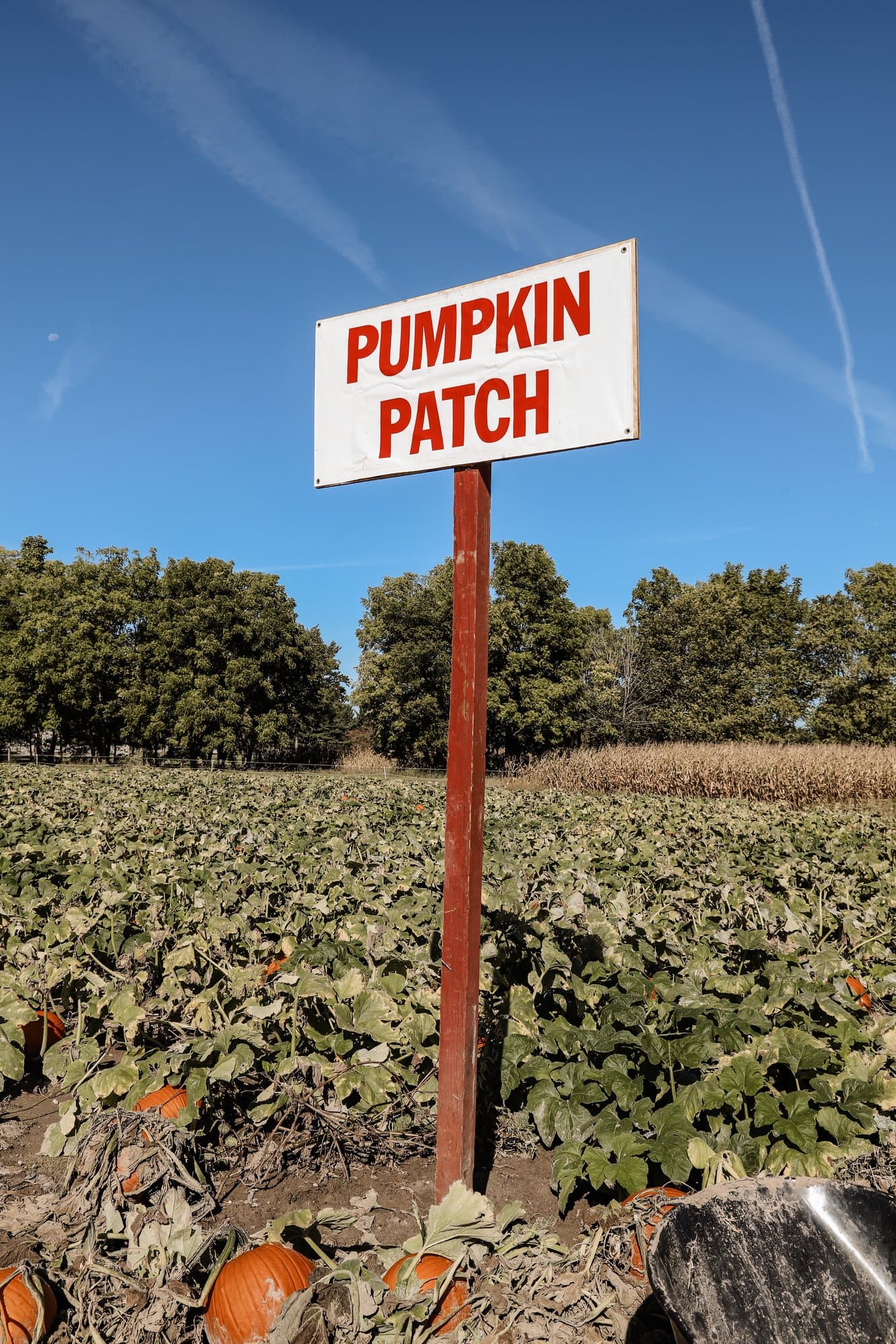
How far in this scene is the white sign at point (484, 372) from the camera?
2475 mm

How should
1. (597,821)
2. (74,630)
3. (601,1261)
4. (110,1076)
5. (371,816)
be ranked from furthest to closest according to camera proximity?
(74,630) < (597,821) < (371,816) < (110,1076) < (601,1261)

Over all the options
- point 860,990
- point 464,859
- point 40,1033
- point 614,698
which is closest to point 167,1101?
point 40,1033

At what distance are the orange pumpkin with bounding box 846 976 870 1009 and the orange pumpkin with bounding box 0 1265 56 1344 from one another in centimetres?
350

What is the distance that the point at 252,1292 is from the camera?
7.22ft

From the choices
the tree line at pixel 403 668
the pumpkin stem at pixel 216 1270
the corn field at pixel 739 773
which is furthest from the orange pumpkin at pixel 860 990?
the tree line at pixel 403 668

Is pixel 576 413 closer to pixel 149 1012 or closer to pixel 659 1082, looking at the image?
pixel 659 1082

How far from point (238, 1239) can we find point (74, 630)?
146 feet

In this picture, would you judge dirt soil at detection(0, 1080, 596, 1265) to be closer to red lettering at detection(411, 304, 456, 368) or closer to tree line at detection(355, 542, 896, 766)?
red lettering at detection(411, 304, 456, 368)

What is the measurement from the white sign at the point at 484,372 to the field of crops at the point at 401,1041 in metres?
2.09

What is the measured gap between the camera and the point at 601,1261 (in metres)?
2.33

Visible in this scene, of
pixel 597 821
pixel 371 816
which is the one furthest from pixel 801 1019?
pixel 597 821

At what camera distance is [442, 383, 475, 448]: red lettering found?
267 centimetres

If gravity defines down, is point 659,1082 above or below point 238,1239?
above

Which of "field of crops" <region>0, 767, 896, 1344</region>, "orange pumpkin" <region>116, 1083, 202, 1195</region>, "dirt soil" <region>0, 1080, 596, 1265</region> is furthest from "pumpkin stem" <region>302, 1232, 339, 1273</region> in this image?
"orange pumpkin" <region>116, 1083, 202, 1195</region>
